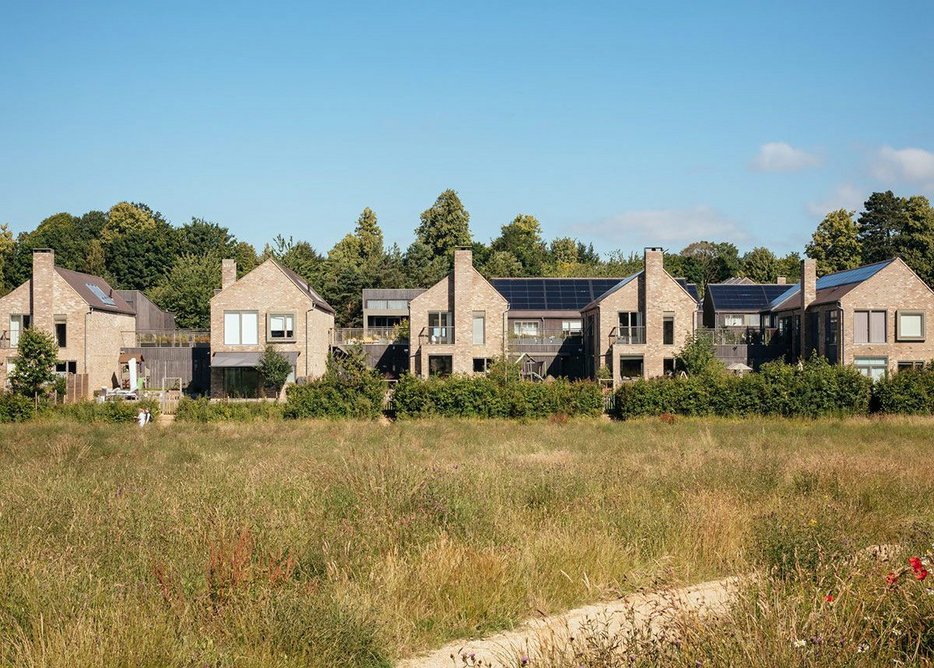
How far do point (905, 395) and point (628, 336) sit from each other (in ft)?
50.5

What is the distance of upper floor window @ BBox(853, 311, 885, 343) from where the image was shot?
45.9m

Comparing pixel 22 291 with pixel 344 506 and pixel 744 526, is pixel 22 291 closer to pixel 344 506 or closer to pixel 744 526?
pixel 344 506

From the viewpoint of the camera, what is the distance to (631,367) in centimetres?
4812

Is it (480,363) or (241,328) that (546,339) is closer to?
(480,363)

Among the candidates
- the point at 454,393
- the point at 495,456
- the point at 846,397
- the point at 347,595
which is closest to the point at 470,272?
the point at 454,393

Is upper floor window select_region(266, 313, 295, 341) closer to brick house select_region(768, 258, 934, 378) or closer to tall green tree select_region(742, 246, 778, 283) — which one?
brick house select_region(768, 258, 934, 378)

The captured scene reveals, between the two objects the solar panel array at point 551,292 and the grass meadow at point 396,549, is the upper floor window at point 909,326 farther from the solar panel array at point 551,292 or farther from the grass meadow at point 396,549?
the grass meadow at point 396,549

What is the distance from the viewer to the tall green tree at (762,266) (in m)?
86.9

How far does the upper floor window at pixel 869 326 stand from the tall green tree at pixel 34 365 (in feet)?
130

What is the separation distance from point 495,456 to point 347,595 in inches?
543

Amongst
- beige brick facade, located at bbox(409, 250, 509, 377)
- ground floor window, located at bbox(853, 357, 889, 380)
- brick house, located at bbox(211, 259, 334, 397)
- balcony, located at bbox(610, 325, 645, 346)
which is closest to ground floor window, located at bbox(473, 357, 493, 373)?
beige brick facade, located at bbox(409, 250, 509, 377)

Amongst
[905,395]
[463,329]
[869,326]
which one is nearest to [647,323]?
[463,329]

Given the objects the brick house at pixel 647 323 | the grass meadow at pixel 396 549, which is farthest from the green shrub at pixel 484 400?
the grass meadow at pixel 396 549

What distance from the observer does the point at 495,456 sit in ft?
74.8
